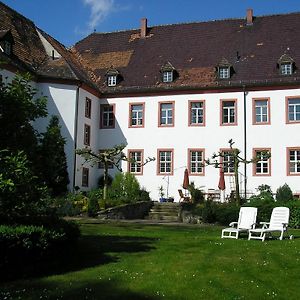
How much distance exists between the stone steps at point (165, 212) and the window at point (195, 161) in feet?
11.0

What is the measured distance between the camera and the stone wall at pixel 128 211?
23.5 m

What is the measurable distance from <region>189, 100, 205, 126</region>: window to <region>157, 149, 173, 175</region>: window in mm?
2363

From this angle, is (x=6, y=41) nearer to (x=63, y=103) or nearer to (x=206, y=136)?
(x=63, y=103)

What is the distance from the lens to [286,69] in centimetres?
2947

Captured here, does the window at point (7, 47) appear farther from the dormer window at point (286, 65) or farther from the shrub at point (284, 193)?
the shrub at point (284, 193)

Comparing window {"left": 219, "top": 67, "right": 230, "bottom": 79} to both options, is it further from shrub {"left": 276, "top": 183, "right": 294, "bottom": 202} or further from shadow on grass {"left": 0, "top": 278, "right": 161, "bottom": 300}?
shadow on grass {"left": 0, "top": 278, "right": 161, "bottom": 300}

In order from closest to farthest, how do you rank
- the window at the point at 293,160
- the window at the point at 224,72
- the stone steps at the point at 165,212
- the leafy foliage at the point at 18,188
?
the leafy foliage at the point at 18,188
the stone steps at the point at 165,212
the window at the point at 293,160
the window at the point at 224,72

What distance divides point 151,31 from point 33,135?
89.9ft

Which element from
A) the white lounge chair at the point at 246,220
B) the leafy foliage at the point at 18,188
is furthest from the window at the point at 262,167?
the leafy foliage at the point at 18,188

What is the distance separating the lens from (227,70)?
30.5m

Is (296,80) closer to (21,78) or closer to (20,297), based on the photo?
(21,78)

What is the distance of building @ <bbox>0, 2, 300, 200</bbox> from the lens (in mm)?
29250

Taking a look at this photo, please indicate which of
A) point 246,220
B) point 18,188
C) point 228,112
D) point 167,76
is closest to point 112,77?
point 167,76

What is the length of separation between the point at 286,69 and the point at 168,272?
907 inches
